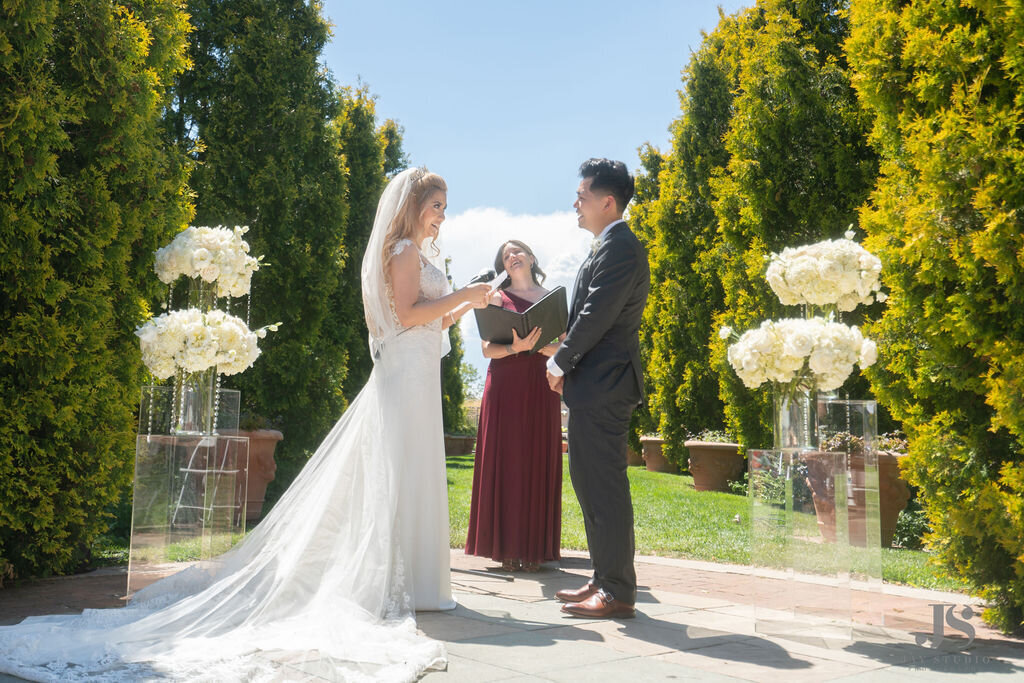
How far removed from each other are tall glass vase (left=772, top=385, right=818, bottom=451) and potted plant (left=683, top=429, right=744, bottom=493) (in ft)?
26.8

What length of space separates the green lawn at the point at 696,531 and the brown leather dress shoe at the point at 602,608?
0.74 metres

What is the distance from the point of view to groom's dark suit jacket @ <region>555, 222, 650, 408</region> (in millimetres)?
4090

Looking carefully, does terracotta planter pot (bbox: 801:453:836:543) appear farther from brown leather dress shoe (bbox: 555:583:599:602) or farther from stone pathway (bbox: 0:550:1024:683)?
brown leather dress shoe (bbox: 555:583:599:602)

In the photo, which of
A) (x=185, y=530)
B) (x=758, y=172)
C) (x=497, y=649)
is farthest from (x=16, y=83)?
(x=758, y=172)

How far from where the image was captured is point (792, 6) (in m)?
8.76

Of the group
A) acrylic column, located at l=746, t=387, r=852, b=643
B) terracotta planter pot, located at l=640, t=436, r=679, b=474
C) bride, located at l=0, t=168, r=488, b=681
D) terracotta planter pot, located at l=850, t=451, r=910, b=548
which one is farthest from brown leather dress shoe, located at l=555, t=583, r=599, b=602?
terracotta planter pot, located at l=640, t=436, r=679, b=474

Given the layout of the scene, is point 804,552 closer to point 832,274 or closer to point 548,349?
point 832,274

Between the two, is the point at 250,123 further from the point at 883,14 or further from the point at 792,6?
the point at 883,14

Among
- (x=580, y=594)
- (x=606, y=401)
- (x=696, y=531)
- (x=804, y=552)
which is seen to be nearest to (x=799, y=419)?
(x=804, y=552)

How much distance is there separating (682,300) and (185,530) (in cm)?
1071

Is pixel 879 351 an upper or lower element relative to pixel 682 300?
lower

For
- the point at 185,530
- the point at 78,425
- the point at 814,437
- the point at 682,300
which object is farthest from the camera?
the point at 682,300

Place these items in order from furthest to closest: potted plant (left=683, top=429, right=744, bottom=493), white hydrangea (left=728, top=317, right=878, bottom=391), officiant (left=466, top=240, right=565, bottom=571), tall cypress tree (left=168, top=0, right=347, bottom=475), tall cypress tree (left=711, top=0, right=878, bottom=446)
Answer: potted plant (left=683, top=429, right=744, bottom=493), tall cypress tree (left=168, top=0, right=347, bottom=475), tall cypress tree (left=711, top=0, right=878, bottom=446), officiant (left=466, top=240, right=565, bottom=571), white hydrangea (left=728, top=317, right=878, bottom=391)

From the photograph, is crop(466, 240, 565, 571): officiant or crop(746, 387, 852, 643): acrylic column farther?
crop(466, 240, 565, 571): officiant
